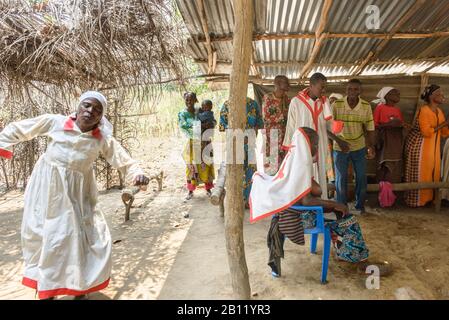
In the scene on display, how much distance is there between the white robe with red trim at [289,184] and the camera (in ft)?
9.41

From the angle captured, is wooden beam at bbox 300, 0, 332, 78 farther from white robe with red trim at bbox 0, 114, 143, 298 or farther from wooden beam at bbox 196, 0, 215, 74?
white robe with red trim at bbox 0, 114, 143, 298

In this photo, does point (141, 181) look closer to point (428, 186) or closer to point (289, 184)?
point (289, 184)

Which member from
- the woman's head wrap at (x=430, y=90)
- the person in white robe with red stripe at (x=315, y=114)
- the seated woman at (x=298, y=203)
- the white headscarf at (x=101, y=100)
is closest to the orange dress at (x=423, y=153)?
the woman's head wrap at (x=430, y=90)

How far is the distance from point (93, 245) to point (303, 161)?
6.44ft

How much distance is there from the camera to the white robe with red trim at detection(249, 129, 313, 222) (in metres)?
2.87

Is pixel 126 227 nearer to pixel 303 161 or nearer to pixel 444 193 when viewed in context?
pixel 303 161

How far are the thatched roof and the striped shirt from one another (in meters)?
2.47

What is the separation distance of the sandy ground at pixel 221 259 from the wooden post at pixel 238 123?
2.02ft

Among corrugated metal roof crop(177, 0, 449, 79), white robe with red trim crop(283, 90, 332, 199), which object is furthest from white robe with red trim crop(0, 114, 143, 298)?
white robe with red trim crop(283, 90, 332, 199)

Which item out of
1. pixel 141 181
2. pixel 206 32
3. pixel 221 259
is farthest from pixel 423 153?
pixel 141 181

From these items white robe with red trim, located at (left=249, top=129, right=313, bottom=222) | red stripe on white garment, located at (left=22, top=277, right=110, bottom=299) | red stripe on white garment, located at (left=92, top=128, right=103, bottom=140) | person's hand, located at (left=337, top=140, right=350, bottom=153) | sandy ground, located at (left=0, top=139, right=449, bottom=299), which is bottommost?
sandy ground, located at (left=0, top=139, right=449, bottom=299)

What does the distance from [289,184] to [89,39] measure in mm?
2801

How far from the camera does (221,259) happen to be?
3.70 metres
